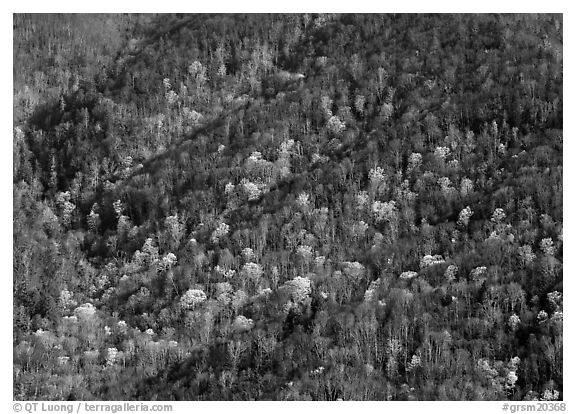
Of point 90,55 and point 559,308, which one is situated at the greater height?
point 90,55

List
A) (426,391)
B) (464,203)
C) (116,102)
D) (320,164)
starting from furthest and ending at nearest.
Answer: (116,102) → (320,164) → (464,203) → (426,391)

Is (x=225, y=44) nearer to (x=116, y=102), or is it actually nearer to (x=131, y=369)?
(x=116, y=102)

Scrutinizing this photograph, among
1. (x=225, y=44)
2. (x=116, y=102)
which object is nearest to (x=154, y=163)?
(x=116, y=102)

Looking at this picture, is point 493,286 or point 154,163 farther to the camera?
point 154,163

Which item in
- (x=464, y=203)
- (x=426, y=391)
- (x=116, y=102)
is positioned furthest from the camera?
(x=116, y=102)

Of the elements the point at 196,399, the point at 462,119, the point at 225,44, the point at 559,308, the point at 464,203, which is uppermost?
the point at 225,44

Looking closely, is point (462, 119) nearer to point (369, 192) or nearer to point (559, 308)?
point (369, 192)

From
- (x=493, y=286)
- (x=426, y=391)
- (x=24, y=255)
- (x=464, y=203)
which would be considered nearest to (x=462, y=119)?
(x=464, y=203)
